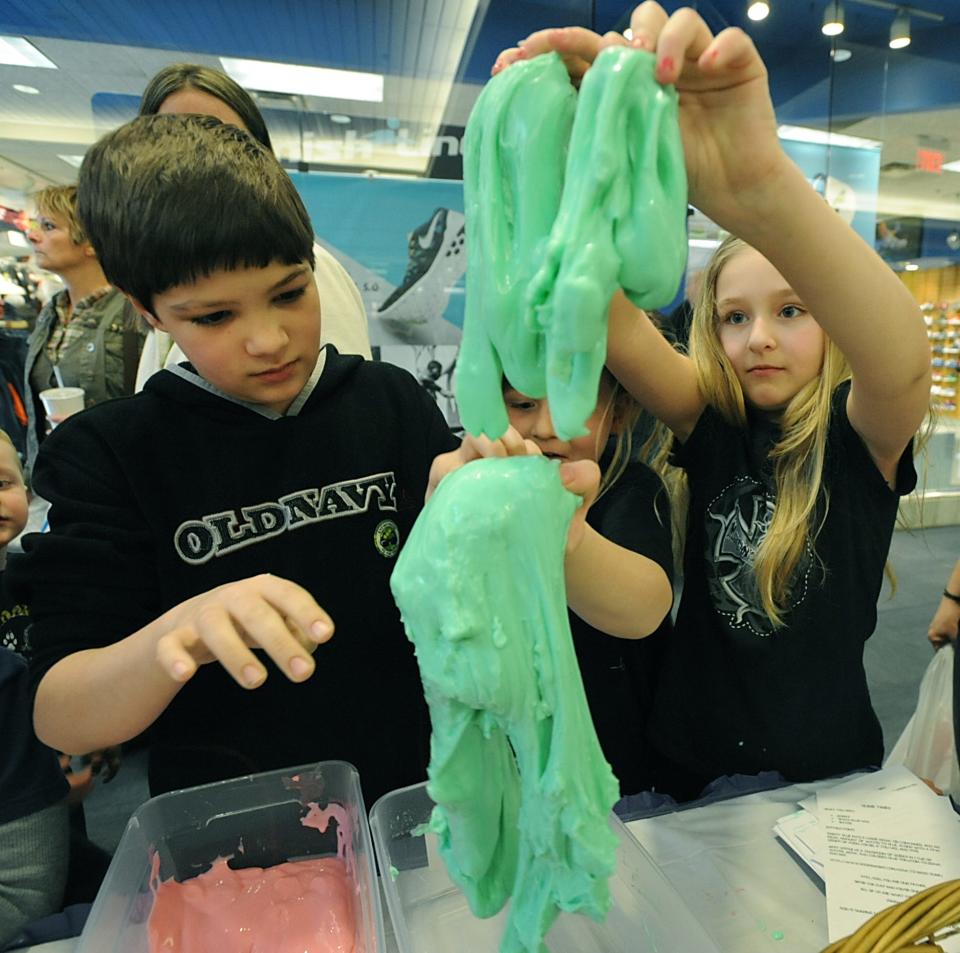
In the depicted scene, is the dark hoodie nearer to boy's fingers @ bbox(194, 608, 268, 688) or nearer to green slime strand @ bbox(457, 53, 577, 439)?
boy's fingers @ bbox(194, 608, 268, 688)

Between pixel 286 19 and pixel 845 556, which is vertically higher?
pixel 286 19

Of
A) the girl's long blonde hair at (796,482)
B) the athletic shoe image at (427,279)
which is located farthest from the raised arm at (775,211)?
the athletic shoe image at (427,279)

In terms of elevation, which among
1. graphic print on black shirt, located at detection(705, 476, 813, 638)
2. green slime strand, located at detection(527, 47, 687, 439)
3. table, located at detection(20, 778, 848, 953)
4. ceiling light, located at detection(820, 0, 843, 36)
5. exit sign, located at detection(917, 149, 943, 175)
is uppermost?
ceiling light, located at detection(820, 0, 843, 36)

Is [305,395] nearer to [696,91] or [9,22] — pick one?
[696,91]

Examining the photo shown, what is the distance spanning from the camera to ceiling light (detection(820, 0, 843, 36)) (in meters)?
2.98

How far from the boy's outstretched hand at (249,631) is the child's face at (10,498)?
90 cm

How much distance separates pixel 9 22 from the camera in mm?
2248

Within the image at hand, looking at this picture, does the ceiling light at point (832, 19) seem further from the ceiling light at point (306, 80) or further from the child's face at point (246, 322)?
the child's face at point (246, 322)

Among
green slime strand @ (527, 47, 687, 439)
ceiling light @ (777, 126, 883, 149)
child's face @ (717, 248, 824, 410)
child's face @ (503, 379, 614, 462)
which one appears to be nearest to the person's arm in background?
child's face @ (717, 248, 824, 410)

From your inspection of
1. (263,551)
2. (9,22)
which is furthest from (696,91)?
(9,22)

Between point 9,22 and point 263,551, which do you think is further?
point 9,22

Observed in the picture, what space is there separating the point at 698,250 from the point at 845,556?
85.5 inches

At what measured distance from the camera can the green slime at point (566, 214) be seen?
1.52ft

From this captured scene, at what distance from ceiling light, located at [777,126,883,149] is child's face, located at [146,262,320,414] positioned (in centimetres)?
298
